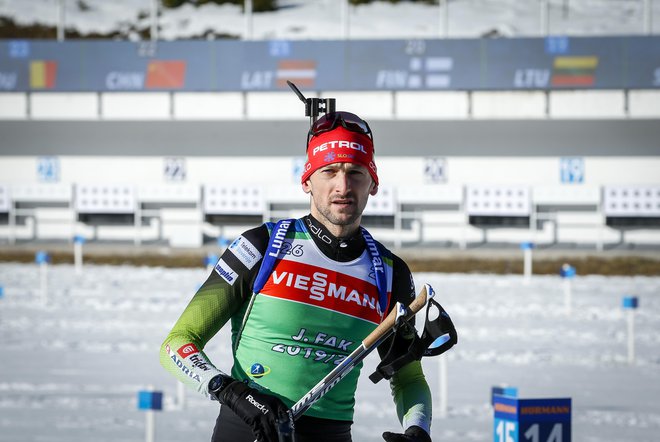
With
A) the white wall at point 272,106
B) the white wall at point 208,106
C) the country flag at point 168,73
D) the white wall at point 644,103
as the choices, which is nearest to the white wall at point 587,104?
the white wall at point 644,103

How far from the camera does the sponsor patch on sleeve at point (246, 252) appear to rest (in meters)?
3.52

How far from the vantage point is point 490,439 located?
829 centimetres

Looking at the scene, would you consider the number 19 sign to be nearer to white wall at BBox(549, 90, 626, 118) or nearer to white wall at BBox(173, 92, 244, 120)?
white wall at BBox(549, 90, 626, 118)

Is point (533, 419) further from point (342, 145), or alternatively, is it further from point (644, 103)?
point (644, 103)

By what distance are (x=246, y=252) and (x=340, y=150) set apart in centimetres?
45

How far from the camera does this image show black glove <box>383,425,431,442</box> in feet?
10.8

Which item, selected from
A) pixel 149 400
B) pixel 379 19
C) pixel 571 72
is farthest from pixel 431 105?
pixel 149 400

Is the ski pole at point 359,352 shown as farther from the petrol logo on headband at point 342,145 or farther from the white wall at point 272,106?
the white wall at point 272,106

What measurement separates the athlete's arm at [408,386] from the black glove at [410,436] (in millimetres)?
36

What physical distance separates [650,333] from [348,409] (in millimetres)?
11783

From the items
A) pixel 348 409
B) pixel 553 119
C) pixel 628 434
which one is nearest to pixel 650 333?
pixel 628 434

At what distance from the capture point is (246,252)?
3.53 metres

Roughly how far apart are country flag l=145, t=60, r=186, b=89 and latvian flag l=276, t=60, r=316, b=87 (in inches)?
102

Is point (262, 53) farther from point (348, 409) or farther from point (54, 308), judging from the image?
point (348, 409)
